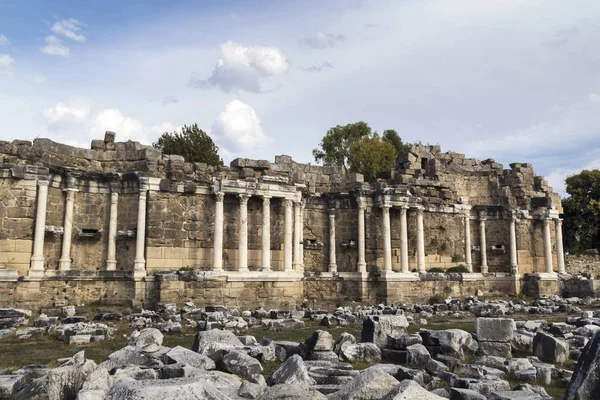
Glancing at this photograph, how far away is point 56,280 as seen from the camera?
60.8 feet

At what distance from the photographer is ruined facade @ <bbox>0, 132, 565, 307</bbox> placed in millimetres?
18562

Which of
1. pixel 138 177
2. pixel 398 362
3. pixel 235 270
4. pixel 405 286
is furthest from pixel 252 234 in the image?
pixel 398 362

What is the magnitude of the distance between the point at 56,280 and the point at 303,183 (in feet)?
35.9

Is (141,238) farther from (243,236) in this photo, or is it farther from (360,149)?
(360,149)

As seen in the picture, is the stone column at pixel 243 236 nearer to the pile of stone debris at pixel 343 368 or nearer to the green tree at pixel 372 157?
the pile of stone debris at pixel 343 368

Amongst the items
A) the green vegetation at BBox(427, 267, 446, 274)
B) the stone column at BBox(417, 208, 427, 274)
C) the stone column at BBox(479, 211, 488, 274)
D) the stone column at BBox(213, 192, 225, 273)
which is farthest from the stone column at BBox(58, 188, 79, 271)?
the stone column at BBox(479, 211, 488, 274)

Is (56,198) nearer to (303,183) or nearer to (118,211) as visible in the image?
(118,211)

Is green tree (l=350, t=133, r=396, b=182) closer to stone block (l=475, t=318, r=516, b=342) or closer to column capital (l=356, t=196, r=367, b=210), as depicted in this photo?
column capital (l=356, t=196, r=367, b=210)

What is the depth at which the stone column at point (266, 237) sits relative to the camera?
21047 millimetres

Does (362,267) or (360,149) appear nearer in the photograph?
(362,267)

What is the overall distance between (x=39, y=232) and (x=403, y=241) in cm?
1547

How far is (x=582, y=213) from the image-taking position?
4269 cm

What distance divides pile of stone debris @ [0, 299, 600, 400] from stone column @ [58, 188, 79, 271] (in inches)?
235

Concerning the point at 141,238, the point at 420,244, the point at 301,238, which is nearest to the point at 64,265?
the point at 141,238
